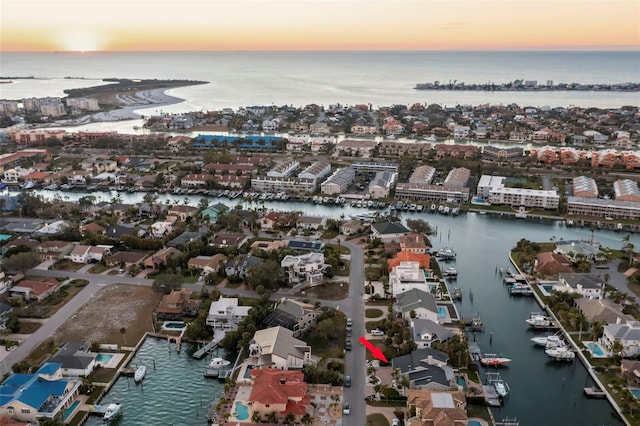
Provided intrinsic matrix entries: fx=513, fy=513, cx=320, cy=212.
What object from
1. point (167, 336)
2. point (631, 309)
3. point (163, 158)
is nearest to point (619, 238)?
point (631, 309)

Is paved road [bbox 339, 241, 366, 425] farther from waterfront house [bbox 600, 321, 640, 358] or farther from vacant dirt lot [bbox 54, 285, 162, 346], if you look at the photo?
waterfront house [bbox 600, 321, 640, 358]

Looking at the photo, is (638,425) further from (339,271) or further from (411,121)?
(411,121)

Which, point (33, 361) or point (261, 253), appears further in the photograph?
point (261, 253)

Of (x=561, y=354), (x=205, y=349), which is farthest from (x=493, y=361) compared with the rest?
(x=205, y=349)

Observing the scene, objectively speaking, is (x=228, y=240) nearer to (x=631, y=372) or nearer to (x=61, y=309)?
(x=61, y=309)

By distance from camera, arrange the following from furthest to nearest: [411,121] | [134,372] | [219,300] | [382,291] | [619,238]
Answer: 1. [411,121]
2. [619,238]
3. [382,291]
4. [219,300]
5. [134,372]

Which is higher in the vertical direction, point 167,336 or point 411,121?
point 411,121

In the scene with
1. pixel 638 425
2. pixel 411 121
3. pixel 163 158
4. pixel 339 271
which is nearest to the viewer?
pixel 638 425
